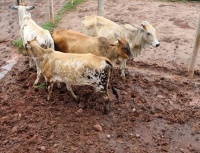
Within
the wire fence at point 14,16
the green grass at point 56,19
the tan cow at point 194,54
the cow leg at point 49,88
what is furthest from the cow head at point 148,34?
the wire fence at point 14,16

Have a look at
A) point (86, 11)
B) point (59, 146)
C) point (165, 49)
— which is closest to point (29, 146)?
point (59, 146)

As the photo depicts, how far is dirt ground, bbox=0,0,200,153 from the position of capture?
5.33 meters

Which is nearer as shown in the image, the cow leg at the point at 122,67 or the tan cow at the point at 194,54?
the cow leg at the point at 122,67

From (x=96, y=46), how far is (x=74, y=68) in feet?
3.05

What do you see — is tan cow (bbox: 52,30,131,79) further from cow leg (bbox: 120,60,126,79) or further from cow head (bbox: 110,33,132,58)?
cow leg (bbox: 120,60,126,79)

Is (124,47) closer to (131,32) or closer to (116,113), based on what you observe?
(131,32)

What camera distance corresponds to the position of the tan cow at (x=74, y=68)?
5.60m

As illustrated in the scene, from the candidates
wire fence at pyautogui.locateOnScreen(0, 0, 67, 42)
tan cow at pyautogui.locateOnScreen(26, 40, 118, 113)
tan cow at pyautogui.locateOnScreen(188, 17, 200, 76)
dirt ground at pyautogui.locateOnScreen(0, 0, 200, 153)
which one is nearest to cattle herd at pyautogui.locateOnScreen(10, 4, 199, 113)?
tan cow at pyautogui.locateOnScreen(26, 40, 118, 113)

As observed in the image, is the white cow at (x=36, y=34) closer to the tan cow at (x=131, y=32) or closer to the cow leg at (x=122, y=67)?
the tan cow at (x=131, y=32)

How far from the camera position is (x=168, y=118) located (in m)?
6.01

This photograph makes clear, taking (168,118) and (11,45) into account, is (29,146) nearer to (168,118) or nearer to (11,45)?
(168,118)

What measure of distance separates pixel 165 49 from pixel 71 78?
3.89m

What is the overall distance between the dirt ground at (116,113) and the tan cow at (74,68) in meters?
0.36

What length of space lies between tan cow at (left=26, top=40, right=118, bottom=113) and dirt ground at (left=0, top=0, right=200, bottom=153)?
0.36m
